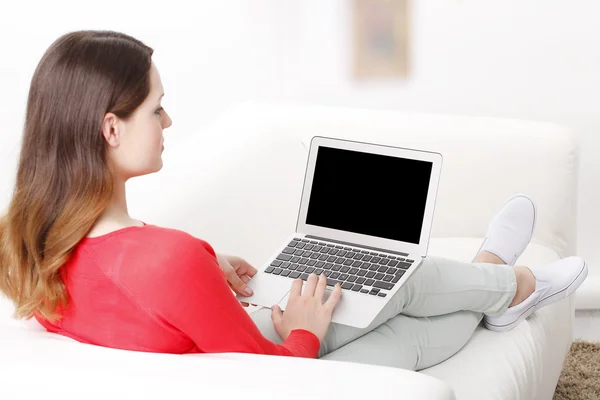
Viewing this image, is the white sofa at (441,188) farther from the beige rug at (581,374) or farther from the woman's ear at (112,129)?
the woman's ear at (112,129)

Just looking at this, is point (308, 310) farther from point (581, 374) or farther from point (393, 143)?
point (581, 374)

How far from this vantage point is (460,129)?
2270mm

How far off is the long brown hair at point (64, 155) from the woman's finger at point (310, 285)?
40 centimetres

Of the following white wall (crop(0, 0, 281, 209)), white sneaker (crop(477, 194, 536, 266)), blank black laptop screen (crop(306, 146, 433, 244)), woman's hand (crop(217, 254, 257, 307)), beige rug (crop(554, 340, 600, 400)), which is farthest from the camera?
white wall (crop(0, 0, 281, 209))

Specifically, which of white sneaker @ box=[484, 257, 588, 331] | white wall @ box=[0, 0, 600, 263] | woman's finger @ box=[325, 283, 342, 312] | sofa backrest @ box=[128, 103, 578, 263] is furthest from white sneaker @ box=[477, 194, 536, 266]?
white wall @ box=[0, 0, 600, 263]

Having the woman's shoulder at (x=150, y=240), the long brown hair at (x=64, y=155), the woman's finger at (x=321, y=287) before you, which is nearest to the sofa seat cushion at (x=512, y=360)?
the woman's finger at (x=321, y=287)

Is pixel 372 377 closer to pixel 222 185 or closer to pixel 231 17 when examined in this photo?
pixel 222 185

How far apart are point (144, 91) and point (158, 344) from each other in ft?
1.10

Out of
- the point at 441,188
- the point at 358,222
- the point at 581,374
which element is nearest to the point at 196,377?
the point at 358,222

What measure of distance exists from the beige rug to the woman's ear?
1373 mm

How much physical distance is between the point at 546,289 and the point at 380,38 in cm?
125

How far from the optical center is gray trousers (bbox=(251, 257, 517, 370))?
1489mm

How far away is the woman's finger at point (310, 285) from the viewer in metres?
1.41

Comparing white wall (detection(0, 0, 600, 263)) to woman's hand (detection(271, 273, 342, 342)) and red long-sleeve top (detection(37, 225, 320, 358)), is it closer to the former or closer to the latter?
woman's hand (detection(271, 273, 342, 342))
